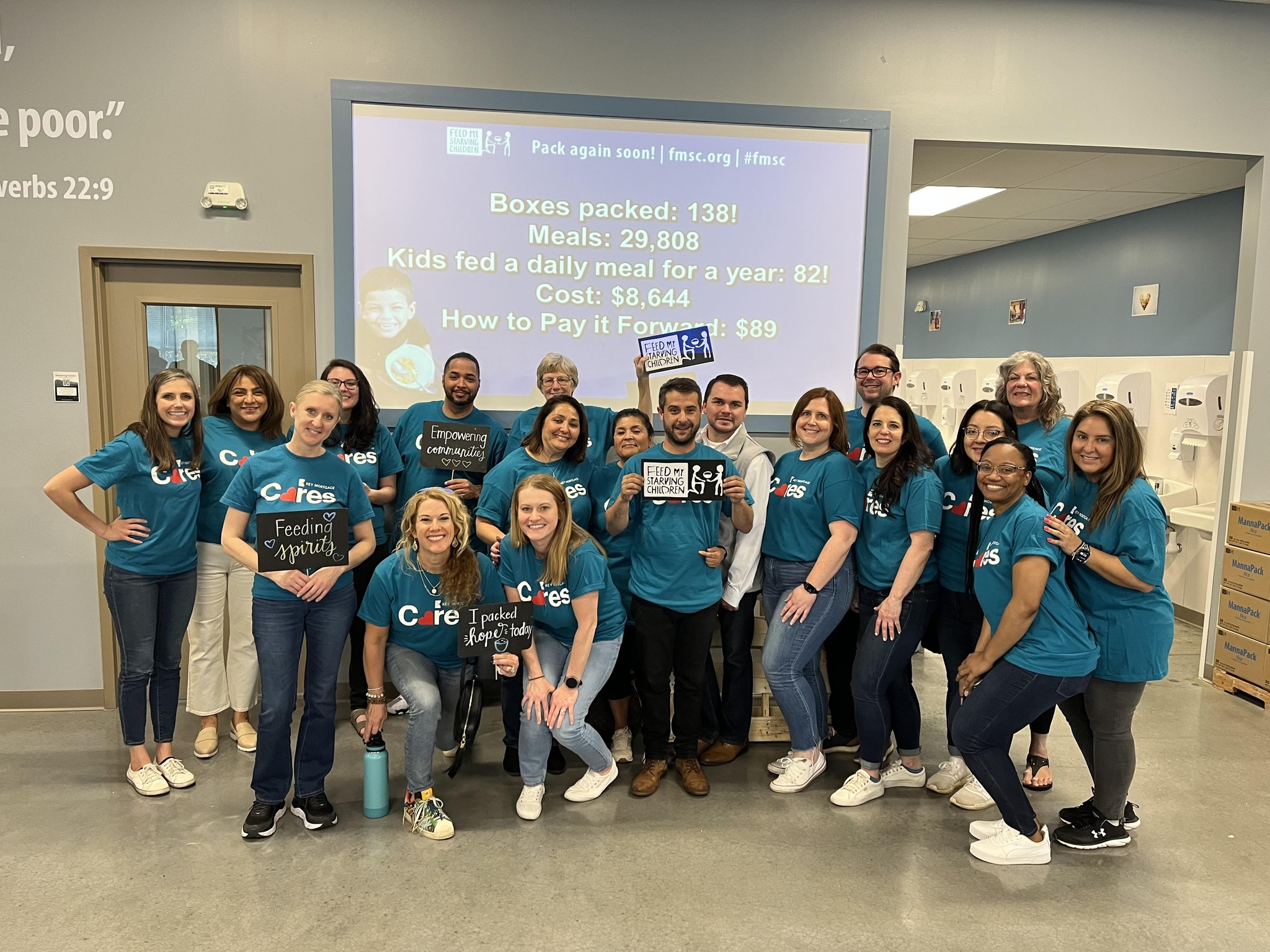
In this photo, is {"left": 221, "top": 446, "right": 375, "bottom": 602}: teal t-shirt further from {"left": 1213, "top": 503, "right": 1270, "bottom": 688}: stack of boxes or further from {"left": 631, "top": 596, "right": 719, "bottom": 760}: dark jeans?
{"left": 1213, "top": 503, "right": 1270, "bottom": 688}: stack of boxes

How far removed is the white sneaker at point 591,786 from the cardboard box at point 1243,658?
337 cm

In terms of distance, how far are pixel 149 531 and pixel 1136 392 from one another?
629 centimetres

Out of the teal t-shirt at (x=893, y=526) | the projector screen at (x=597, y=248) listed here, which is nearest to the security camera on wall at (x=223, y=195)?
the projector screen at (x=597, y=248)

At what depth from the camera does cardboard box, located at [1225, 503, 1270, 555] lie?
4094 millimetres

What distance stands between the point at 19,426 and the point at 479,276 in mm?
2151

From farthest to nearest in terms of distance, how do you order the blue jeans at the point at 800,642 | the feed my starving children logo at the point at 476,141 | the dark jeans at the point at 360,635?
the feed my starving children logo at the point at 476,141, the dark jeans at the point at 360,635, the blue jeans at the point at 800,642

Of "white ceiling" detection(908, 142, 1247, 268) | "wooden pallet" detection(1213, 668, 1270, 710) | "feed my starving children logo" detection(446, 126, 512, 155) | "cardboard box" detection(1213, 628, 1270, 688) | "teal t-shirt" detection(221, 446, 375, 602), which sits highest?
"white ceiling" detection(908, 142, 1247, 268)

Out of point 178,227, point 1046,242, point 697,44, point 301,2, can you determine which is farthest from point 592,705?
point 1046,242

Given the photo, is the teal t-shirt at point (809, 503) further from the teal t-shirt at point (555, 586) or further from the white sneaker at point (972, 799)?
the white sneaker at point (972, 799)

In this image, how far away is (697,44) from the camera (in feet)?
12.6

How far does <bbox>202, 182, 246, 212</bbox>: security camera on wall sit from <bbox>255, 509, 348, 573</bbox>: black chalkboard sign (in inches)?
73.0

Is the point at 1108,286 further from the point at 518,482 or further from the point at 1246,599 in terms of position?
the point at 518,482

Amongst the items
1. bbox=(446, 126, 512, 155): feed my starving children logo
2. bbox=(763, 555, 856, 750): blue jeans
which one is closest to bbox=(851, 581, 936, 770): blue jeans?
bbox=(763, 555, 856, 750): blue jeans

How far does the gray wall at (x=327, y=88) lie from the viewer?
3572 mm
